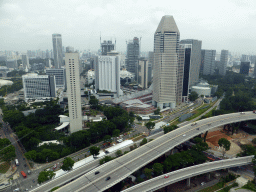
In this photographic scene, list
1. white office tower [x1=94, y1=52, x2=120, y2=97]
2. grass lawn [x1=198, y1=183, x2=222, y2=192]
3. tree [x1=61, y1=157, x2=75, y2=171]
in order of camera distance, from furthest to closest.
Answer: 1. white office tower [x1=94, y1=52, x2=120, y2=97]
2. tree [x1=61, y1=157, x2=75, y2=171]
3. grass lawn [x1=198, y1=183, x2=222, y2=192]

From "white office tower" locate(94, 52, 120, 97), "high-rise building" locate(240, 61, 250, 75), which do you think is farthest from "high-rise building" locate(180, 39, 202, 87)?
"high-rise building" locate(240, 61, 250, 75)

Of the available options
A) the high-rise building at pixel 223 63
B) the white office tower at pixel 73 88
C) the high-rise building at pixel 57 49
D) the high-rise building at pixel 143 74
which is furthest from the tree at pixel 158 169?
the high-rise building at pixel 223 63

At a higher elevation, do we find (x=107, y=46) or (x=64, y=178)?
(x=107, y=46)

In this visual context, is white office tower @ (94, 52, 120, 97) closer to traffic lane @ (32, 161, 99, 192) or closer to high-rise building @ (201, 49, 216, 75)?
traffic lane @ (32, 161, 99, 192)

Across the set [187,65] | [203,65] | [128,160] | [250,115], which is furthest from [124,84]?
[128,160]

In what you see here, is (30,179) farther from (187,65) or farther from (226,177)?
(187,65)

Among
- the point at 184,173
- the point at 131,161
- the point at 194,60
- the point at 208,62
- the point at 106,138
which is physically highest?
the point at 194,60

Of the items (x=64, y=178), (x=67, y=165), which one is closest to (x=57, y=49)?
(x=67, y=165)

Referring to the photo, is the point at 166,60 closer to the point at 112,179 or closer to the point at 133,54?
the point at 112,179
